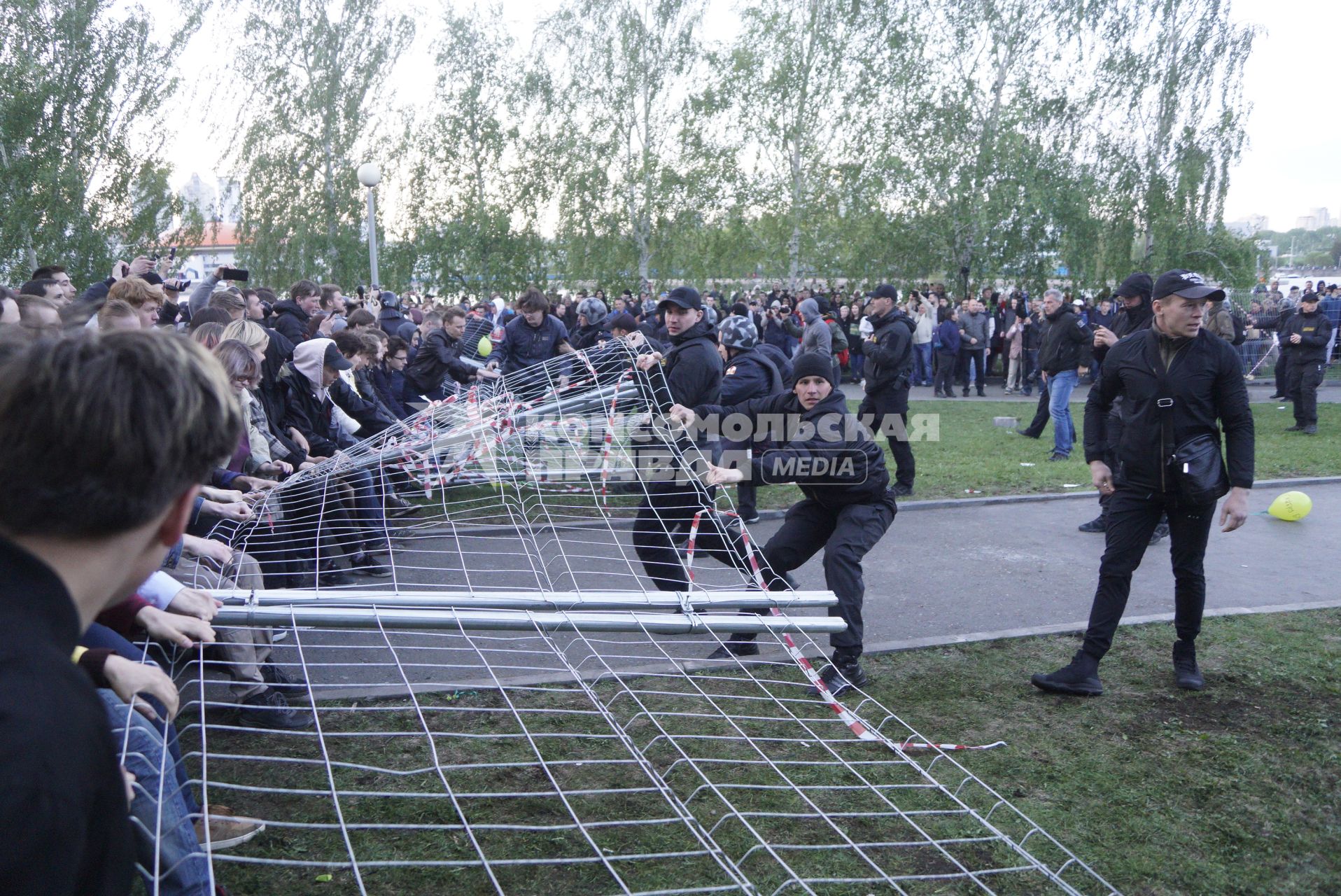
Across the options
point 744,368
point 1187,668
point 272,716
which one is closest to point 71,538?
point 272,716

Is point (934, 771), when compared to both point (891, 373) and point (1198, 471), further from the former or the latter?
point (891, 373)

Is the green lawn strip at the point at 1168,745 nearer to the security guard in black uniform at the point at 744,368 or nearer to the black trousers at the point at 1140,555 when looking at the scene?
the black trousers at the point at 1140,555

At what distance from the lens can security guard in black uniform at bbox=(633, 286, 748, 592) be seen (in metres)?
5.64

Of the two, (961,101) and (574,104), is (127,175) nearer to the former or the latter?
(574,104)

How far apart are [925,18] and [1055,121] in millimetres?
4737

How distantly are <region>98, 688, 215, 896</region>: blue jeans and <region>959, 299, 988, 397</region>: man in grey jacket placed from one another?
59.6 feet

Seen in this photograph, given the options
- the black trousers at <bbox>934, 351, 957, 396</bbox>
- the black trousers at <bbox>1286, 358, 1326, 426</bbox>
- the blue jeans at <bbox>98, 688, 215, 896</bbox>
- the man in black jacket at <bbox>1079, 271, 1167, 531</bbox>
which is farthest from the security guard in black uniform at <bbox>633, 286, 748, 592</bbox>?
the black trousers at <bbox>934, 351, 957, 396</bbox>

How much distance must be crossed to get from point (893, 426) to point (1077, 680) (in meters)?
4.89

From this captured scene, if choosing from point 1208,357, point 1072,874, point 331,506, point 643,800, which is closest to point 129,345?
point 643,800

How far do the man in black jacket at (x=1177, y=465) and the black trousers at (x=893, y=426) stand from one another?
14.6 feet

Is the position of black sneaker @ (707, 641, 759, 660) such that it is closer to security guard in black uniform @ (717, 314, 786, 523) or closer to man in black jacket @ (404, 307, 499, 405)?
security guard in black uniform @ (717, 314, 786, 523)

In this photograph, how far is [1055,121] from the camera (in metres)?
27.1

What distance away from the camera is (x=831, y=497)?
5152mm

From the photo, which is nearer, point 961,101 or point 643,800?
point 643,800
